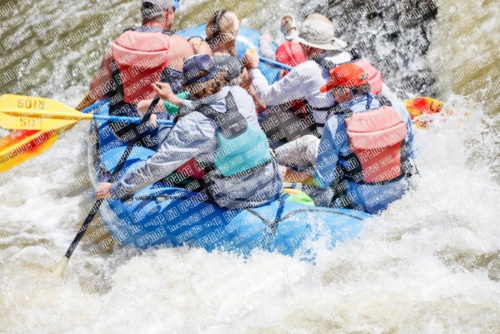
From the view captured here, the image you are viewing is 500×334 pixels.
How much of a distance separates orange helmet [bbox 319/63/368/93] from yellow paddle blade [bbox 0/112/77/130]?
1618mm

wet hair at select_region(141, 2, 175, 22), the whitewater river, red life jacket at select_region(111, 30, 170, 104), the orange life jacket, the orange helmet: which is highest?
wet hair at select_region(141, 2, 175, 22)

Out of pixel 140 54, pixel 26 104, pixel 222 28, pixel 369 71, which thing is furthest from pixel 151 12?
pixel 369 71

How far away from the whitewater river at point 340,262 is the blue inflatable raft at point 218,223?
0.25ft

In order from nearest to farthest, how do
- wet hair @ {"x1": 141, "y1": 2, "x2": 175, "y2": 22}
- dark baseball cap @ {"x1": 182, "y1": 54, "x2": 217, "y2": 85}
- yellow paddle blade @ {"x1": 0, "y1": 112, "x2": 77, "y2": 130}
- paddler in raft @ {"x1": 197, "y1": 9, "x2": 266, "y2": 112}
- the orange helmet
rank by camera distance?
1. dark baseball cap @ {"x1": 182, "y1": 54, "x2": 217, "y2": 85}
2. the orange helmet
3. yellow paddle blade @ {"x1": 0, "y1": 112, "x2": 77, "y2": 130}
4. wet hair @ {"x1": 141, "y1": 2, "x2": 175, "y2": 22}
5. paddler in raft @ {"x1": 197, "y1": 9, "x2": 266, "y2": 112}

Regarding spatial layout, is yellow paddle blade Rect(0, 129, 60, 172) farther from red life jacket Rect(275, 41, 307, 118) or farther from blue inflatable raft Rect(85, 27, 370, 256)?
red life jacket Rect(275, 41, 307, 118)

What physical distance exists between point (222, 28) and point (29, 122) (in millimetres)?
1356

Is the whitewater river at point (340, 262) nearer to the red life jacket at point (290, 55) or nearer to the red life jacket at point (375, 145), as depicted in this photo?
the red life jacket at point (375, 145)

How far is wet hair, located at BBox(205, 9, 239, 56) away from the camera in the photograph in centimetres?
416

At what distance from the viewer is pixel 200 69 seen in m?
3.06

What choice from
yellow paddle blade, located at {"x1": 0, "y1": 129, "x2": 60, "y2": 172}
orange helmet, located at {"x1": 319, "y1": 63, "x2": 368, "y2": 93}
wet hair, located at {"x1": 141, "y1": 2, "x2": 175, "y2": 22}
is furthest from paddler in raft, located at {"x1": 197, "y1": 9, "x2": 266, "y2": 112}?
yellow paddle blade, located at {"x1": 0, "y1": 129, "x2": 60, "y2": 172}

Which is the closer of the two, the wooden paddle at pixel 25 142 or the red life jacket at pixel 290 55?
the wooden paddle at pixel 25 142

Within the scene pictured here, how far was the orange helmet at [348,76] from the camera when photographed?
3.45 m

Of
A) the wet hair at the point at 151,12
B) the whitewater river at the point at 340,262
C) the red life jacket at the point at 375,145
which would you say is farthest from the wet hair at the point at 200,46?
the whitewater river at the point at 340,262

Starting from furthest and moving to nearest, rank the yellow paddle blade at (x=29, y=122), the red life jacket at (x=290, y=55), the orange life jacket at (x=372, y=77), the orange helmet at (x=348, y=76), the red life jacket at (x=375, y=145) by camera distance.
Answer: the red life jacket at (x=290, y=55), the orange life jacket at (x=372, y=77), the yellow paddle blade at (x=29, y=122), the orange helmet at (x=348, y=76), the red life jacket at (x=375, y=145)
